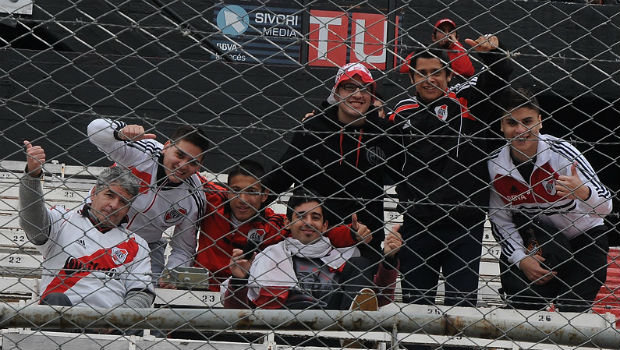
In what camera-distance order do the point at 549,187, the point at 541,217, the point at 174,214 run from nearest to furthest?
the point at 549,187 → the point at 541,217 → the point at 174,214

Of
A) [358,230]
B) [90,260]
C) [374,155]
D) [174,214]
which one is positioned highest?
[374,155]

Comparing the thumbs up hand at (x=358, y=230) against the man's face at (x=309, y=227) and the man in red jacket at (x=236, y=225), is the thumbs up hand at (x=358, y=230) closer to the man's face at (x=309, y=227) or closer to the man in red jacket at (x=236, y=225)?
the man's face at (x=309, y=227)

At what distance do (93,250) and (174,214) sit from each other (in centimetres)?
47

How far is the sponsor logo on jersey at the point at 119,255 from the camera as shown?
3.70m

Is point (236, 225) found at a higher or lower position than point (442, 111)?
lower

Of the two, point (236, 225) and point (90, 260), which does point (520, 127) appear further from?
point (90, 260)

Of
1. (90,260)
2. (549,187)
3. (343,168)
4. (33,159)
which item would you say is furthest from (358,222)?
(33,159)

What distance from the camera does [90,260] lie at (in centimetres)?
351

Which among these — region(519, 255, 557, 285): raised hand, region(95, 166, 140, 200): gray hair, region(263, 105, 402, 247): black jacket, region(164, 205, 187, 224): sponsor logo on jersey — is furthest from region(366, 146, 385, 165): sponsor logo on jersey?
region(95, 166, 140, 200): gray hair

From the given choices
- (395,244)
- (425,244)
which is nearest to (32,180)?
(395,244)

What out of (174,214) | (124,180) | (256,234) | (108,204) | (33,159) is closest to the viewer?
(33,159)

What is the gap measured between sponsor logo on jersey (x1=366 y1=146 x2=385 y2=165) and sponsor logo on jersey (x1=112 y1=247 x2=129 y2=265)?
120cm

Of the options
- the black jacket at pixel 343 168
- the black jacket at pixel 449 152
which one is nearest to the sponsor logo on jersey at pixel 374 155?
the black jacket at pixel 343 168

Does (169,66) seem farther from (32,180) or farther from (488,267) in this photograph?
(32,180)
